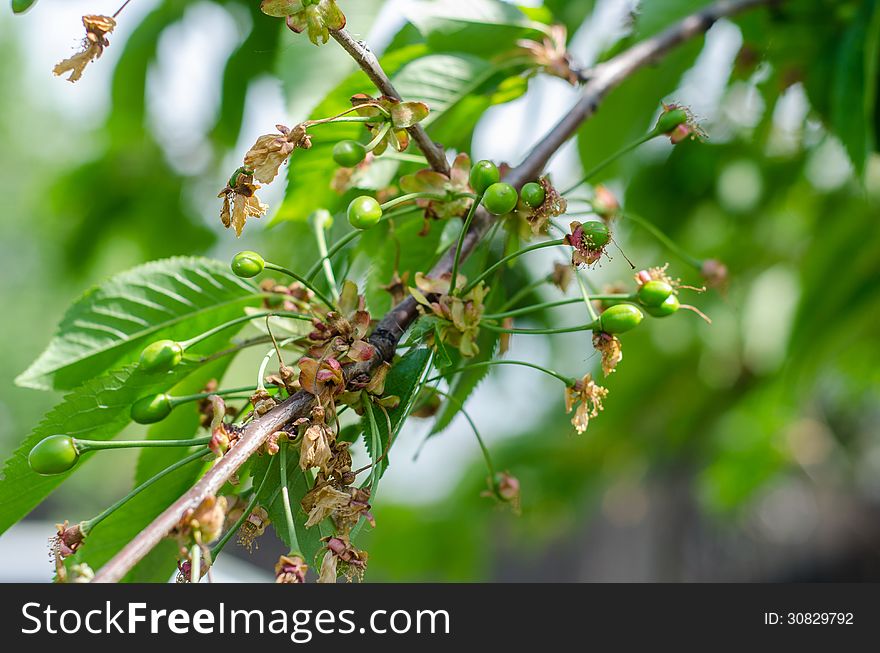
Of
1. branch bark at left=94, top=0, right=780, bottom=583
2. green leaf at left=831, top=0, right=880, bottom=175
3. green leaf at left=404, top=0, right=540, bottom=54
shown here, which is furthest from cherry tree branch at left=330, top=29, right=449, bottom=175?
green leaf at left=831, top=0, right=880, bottom=175

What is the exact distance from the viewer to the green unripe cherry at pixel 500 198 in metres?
0.59

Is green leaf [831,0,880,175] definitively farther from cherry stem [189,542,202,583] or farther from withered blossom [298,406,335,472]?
cherry stem [189,542,202,583]

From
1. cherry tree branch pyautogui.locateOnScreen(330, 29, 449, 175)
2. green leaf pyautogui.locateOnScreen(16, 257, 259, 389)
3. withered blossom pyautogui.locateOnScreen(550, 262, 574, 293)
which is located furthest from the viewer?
withered blossom pyautogui.locateOnScreen(550, 262, 574, 293)

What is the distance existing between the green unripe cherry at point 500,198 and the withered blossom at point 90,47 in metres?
0.27

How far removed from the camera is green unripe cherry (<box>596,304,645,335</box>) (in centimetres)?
63

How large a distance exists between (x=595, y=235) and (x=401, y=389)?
181 mm

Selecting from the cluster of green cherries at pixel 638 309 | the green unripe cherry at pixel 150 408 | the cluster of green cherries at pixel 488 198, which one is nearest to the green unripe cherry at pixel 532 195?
the cluster of green cherries at pixel 488 198

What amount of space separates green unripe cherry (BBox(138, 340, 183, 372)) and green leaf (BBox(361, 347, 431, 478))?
15 centimetres

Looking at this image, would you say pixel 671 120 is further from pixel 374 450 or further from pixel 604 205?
pixel 374 450

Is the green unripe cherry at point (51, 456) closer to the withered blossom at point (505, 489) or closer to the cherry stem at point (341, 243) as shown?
the cherry stem at point (341, 243)

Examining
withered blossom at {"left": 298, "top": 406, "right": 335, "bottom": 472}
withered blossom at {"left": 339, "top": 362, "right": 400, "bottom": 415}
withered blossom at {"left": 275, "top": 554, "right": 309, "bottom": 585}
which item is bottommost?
withered blossom at {"left": 275, "top": 554, "right": 309, "bottom": 585}

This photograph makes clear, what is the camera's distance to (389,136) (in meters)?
0.60

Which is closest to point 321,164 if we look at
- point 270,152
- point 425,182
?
point 425,182
